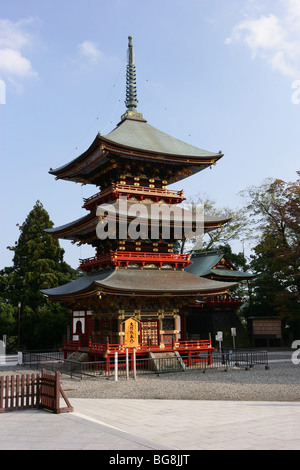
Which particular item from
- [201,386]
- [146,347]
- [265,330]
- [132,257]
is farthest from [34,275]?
[201,386]

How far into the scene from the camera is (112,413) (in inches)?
586

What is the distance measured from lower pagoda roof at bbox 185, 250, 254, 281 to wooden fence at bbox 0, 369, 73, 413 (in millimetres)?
32976

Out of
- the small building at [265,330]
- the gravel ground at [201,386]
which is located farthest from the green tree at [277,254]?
the gravel ground at [201,386]

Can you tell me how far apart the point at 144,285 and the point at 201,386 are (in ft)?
27.7

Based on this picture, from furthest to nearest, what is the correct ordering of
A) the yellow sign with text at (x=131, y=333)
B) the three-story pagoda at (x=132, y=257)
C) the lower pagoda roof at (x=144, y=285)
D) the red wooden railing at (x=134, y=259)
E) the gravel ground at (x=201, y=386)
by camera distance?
the red wooden railing at (x=134, y=259) → the three-story pagoda at (x=132, y=257) → the yellow sign with text at (x=131, y=333) → the lower pagoda roof at (x=144, y=285) → the gravel ground at (x=201, y=386)

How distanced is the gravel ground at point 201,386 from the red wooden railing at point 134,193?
12.4 metres

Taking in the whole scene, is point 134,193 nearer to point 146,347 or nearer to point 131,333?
point 131,333

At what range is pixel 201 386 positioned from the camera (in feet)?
69.1

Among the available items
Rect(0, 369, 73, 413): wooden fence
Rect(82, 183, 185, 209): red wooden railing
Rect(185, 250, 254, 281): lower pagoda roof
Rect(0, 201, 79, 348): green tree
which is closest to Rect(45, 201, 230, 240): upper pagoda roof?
Rect(82, 183, 185, 209): red wooden railing

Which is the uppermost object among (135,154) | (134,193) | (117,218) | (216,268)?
(135,154)

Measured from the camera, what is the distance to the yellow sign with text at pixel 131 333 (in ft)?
92.4

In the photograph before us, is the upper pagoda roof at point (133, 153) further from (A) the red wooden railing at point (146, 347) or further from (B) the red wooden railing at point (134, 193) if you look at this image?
(A) the red wooden railing at point (146, 347)

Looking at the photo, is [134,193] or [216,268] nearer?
[134,193]

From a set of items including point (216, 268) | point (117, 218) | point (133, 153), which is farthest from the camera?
point (216, 268)
